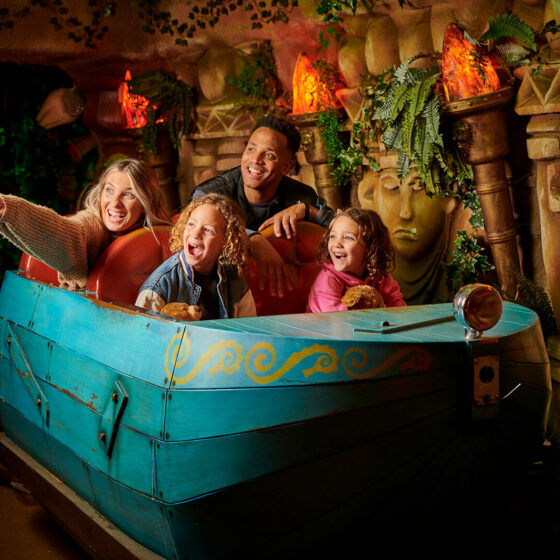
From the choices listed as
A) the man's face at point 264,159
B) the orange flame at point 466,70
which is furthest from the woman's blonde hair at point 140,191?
the orange flame at point 466,70

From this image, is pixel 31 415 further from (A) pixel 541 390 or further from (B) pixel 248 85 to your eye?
(B) pixel 248 85

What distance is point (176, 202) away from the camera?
7.32 metres

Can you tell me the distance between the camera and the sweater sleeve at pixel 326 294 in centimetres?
261

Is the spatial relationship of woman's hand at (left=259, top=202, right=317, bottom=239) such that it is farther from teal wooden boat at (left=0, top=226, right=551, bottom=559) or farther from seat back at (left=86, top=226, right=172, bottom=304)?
teal wooden boat at (left=0, top=226, right=551, bottom=559)

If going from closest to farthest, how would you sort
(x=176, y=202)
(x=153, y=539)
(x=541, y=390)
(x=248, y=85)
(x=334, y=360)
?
(x=334, y=360) → (x=541, y=390) → (x=153, y=539) → (x=248, y=85) → (x=176, y=202)

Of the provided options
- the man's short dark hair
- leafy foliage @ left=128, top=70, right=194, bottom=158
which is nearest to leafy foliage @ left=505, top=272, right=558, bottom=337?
the man's short dark hair

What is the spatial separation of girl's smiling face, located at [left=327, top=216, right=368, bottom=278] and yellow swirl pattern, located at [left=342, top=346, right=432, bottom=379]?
105 cm

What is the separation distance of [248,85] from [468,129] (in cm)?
255

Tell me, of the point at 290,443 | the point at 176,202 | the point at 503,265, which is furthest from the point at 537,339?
the point at 176,202

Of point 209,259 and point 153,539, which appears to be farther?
point 209,259

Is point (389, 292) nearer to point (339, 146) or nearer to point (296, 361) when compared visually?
point (296, 361)

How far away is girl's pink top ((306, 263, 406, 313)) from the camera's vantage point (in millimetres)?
2619

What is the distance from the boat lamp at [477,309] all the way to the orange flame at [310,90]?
13.6 feet

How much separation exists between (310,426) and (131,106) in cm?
553
